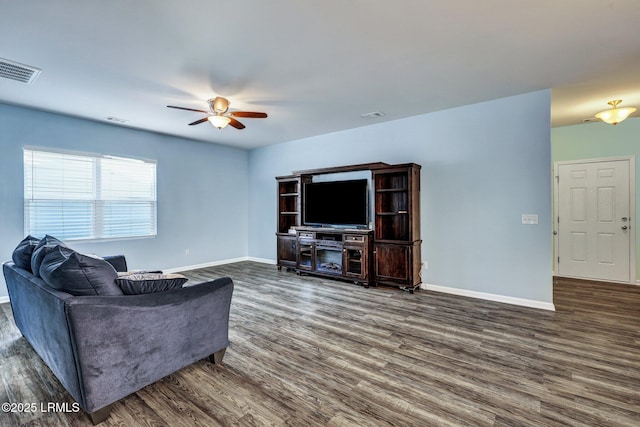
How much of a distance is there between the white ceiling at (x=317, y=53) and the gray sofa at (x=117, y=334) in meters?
1.96

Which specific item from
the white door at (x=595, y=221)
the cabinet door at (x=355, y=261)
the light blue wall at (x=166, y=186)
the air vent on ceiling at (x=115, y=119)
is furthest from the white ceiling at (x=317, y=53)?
the cabinet door at (x=355, y=261)

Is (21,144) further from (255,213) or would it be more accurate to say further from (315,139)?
(315,139)

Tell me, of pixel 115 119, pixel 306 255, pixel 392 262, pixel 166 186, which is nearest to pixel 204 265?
pixel 166 186

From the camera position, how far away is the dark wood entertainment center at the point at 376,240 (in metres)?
4.32

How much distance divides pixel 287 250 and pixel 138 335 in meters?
3.93

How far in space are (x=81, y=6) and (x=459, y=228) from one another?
4.54 metres

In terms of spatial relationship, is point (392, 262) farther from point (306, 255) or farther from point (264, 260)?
point (264, 260)

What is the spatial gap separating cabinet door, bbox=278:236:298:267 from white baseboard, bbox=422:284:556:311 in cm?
238

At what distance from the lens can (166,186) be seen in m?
5.58

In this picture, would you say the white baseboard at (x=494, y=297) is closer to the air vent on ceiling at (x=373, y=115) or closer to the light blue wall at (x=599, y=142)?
the light blue wall at (x=599, y=142)

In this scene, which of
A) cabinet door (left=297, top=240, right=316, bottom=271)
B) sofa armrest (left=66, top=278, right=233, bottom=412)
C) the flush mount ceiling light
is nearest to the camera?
sofa armrest (left=66, top=278, right=233, bottom=412)

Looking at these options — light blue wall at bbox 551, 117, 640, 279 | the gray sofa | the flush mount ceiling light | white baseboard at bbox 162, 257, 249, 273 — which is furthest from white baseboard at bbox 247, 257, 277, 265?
the flush mount ceiling light

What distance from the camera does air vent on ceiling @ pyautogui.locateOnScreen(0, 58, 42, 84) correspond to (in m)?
2.85

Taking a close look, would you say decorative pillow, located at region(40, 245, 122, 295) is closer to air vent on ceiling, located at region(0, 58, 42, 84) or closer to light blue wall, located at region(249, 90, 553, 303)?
air vent on ceiling, located at region(0, 58, 42, 84)
